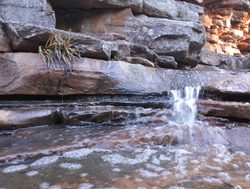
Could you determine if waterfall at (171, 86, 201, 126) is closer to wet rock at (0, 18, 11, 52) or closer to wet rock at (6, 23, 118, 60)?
wet rock at (6, 23, 118, 60)

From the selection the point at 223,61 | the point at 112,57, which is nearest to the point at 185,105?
the point at 112,57

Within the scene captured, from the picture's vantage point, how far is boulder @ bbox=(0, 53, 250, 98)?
449 cm

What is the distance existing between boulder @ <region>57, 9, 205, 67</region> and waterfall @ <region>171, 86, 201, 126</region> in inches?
93.6

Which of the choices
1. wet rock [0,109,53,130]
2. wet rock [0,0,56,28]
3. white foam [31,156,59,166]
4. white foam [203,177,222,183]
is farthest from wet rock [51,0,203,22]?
white foam [203,177,222,183]

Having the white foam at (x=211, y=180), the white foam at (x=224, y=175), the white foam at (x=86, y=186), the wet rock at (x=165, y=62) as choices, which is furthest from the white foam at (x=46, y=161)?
the wet rock at (x=165, y=62)

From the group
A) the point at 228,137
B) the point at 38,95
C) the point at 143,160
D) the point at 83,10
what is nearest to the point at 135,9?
the point at 83,10

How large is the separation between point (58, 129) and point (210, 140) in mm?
2024

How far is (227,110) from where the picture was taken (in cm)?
469

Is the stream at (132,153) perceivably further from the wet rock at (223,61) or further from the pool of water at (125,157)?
the wet rock at (223,61)

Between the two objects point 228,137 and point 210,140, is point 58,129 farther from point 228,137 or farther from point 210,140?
point 228,137

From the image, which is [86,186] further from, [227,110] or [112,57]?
[112,57]

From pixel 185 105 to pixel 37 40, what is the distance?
2.61 metres

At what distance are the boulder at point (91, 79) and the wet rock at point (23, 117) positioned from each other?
1.73ft

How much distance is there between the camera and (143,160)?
309 centimetres
